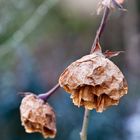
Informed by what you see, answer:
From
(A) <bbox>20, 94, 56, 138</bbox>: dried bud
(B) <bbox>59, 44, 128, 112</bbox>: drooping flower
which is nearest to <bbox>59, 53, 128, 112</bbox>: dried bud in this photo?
(B) <bbox>59, 44, 128, 112</bbox>: drooping flower

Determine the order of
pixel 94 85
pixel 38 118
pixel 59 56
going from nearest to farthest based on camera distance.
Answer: pixel 94 85, pixel 38 118, pixel 59 56

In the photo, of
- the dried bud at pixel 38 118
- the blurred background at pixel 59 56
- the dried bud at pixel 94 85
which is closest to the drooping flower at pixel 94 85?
the dried bud at pixel 94 85

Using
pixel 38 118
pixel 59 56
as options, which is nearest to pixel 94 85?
pixel 38 118

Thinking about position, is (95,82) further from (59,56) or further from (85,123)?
Result: (59,56)

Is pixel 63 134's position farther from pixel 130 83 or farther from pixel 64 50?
pixel 64 50

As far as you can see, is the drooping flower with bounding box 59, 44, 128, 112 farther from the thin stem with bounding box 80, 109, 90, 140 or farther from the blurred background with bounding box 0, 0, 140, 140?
the blurred background with bounding box 0, 0, 140, 140

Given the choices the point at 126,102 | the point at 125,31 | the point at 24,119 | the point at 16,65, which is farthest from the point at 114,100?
the point at 125,31

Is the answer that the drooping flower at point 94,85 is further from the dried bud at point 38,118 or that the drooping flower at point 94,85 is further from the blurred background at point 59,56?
the blurred background at point 59,56

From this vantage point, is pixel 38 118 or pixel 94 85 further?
pixel 38 118
